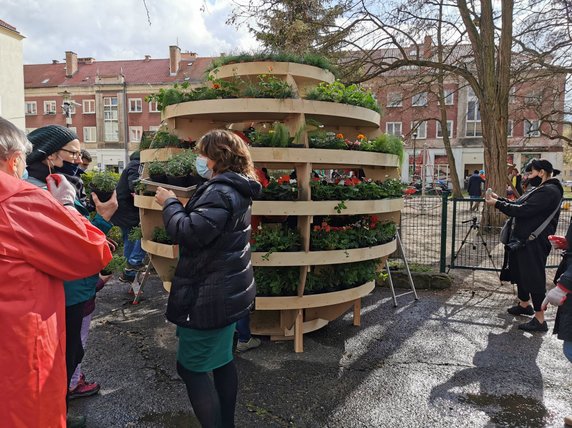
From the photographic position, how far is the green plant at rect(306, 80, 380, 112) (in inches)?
158

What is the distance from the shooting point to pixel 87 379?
12.0 feet

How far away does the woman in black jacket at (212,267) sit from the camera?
236 centimetres

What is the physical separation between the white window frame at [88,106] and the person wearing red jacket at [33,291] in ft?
149

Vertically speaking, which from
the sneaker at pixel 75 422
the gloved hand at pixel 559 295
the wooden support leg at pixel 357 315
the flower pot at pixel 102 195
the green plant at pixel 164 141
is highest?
the green plant at pixel 164 141

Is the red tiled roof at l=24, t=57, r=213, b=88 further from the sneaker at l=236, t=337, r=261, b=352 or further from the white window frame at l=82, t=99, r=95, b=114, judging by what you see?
the sneaker at l=236, t=337, r=261, b=352

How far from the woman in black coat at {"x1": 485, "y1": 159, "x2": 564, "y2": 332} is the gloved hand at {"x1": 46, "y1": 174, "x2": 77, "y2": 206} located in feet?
14.3

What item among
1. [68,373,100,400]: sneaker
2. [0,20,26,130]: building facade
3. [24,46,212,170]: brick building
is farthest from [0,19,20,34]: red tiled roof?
[68,373,100,400]: sneaker

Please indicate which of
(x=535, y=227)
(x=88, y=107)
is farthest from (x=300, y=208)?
(x=88, y=107)

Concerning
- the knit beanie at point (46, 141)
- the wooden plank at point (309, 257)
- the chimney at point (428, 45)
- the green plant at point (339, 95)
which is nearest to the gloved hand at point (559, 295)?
the wooden plank at point (309, 257)

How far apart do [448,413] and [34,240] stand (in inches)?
114

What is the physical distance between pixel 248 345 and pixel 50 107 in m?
47.1

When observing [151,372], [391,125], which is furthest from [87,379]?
[391,125]

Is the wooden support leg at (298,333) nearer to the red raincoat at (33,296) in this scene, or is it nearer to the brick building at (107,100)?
the red raincoat at (33,296)

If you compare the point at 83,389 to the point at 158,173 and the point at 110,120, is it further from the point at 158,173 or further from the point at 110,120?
the point at 110,120
